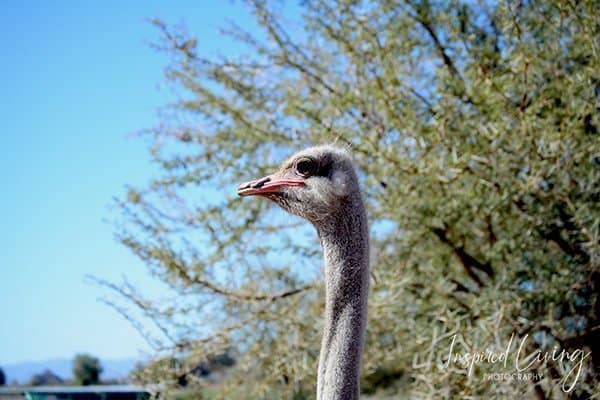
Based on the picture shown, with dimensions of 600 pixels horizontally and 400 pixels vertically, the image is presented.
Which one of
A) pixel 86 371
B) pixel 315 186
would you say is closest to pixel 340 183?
pixel 315 186

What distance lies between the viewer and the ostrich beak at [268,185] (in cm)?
160

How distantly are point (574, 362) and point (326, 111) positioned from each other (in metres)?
A: 1.26

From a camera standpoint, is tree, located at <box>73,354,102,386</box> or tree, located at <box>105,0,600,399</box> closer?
tree, located at <box>105,0,600,399</box>

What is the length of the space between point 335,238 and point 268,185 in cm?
19

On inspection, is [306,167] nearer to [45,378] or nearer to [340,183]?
[340,183]

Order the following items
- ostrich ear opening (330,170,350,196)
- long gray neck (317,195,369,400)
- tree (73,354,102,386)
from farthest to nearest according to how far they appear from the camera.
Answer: tree (73,354,102,386) → ostrich ear opening (330,170,350,196) → long gray neck (317,195,369,400)

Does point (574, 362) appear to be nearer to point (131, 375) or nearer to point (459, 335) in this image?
point (459, 335)

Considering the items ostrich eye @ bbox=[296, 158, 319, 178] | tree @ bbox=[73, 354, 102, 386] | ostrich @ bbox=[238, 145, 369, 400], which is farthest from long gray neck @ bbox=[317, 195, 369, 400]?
tree @ bbox=[73, 354, 102, 386]

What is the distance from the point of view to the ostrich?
1.42m

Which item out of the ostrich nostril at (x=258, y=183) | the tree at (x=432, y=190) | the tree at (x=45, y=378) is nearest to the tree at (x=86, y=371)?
the tree at (x=45, y=378)

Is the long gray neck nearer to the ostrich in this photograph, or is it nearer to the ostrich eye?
the ostrich

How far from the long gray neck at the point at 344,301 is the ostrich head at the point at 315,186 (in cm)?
2

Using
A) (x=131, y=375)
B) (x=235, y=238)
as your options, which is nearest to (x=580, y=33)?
(x=235, y=238)

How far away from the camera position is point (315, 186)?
157 centimetres
